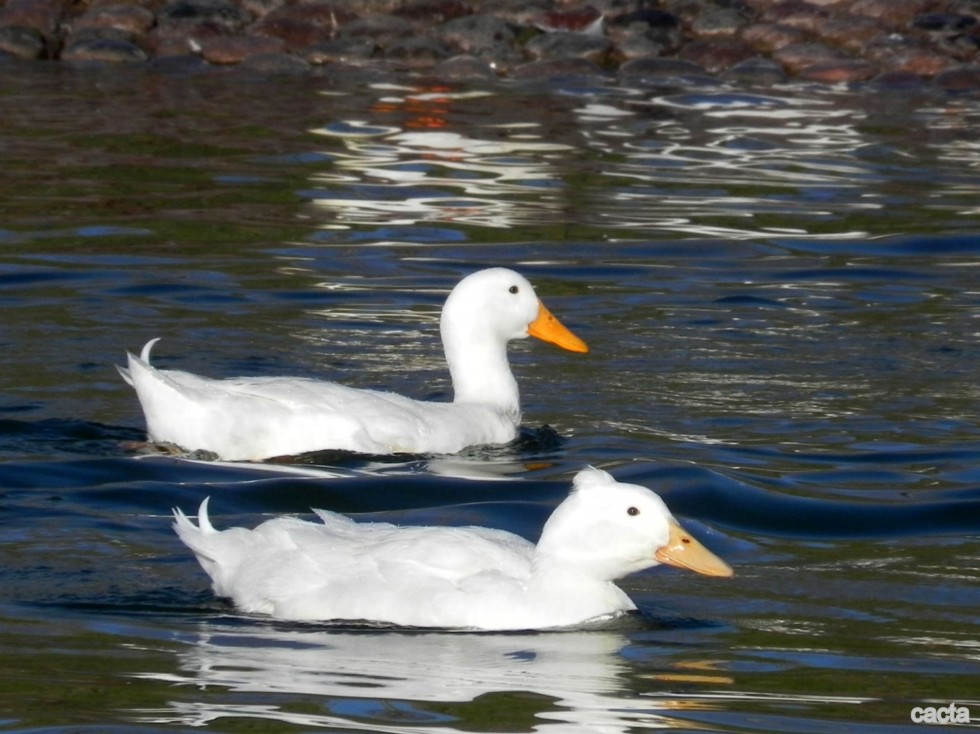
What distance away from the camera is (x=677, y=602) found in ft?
20.4

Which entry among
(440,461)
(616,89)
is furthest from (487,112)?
(440,461)

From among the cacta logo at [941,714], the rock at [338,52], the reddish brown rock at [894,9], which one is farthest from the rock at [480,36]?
the cacta logo at [941,714]

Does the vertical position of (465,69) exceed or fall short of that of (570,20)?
it falls short

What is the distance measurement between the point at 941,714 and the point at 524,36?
1617 centimetres

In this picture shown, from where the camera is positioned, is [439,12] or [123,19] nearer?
[123,19]

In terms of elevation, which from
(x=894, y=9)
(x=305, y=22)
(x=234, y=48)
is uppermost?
(x=894, y=9)

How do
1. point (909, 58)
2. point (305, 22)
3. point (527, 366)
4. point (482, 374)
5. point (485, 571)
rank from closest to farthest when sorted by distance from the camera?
point (485, 571)
point (482, 374)
point (527, 366)
point (909, 58)
point (305, 22)

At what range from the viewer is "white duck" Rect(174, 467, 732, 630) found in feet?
19.1

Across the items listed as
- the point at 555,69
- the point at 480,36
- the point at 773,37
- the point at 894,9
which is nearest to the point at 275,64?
the point at 480,36

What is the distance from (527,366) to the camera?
1027 centimetres

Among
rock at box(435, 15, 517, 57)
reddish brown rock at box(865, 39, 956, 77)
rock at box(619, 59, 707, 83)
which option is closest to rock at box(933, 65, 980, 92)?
reddish brown rock at box(865, 39, 956, 77)

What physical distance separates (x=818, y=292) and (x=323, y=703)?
6.90 m

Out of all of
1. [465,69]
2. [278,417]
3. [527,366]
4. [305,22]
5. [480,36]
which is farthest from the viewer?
[305,22]

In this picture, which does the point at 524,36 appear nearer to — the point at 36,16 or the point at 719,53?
the point at 719,53
